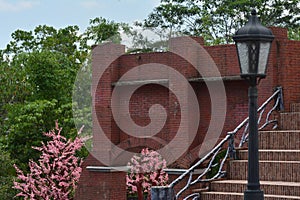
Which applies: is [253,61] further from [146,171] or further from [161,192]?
[146,171]

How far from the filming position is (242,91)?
620 inches

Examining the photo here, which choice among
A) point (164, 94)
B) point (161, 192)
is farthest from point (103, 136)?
point (161, 192)

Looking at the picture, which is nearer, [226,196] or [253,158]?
[253,158]

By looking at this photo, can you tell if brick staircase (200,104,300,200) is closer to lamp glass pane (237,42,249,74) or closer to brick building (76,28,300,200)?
brick building (76,28,300,200)

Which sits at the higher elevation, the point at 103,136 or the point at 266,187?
the point at 103,136

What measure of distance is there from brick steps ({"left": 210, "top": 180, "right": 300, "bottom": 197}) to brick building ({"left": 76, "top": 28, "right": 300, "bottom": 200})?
10.9 ft

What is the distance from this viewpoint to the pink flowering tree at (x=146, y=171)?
19.9 metres

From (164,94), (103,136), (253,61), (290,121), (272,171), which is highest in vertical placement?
(164,94)

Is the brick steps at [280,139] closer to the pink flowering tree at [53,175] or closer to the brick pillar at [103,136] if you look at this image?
the brick pillar at [103,136]

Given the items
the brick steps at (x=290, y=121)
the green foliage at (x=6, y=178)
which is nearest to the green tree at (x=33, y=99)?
the green foliage at (x=6, y=178)

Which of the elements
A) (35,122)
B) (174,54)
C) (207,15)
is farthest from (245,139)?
(207,15)

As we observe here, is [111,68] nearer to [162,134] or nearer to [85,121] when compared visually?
[162,134]

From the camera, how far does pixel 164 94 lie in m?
17.2

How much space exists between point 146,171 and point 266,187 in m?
10.4
